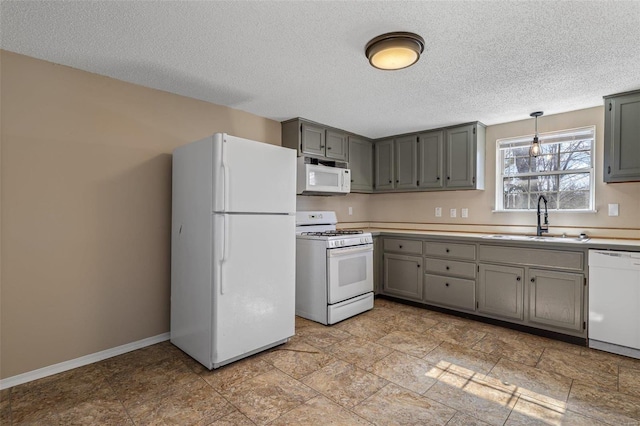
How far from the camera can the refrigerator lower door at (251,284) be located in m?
2.33

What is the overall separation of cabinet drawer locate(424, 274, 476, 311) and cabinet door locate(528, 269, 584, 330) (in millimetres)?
551

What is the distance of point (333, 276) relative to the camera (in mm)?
3295

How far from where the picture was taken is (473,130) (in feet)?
12.5

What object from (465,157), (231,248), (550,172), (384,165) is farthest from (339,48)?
(550,172)

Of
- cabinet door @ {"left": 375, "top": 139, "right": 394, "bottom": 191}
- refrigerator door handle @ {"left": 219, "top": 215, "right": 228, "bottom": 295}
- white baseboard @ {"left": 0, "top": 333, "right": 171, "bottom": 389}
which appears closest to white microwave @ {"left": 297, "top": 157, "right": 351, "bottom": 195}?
cabinet door @ {"left": 375, "top": 139, "right": 394, "bottom": 191}

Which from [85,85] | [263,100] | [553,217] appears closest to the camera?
[85,85]

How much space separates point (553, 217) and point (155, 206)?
4027 millimetres

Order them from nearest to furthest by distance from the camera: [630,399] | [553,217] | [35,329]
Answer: [630,399] → [35,329] → [553,217]

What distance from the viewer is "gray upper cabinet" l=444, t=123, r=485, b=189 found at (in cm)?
380

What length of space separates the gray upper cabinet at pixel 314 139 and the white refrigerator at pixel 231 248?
100 cm

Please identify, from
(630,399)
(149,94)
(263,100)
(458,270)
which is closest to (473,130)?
(458,270)

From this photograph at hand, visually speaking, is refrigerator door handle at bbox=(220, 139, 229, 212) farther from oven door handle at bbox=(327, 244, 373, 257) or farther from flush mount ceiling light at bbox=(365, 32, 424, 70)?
oven door handle at bbox=(327, 244, 373, 257)

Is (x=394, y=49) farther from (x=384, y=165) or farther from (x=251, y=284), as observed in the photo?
(x=384, y=165)

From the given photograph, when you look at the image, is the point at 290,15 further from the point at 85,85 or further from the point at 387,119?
the point at 387,119
